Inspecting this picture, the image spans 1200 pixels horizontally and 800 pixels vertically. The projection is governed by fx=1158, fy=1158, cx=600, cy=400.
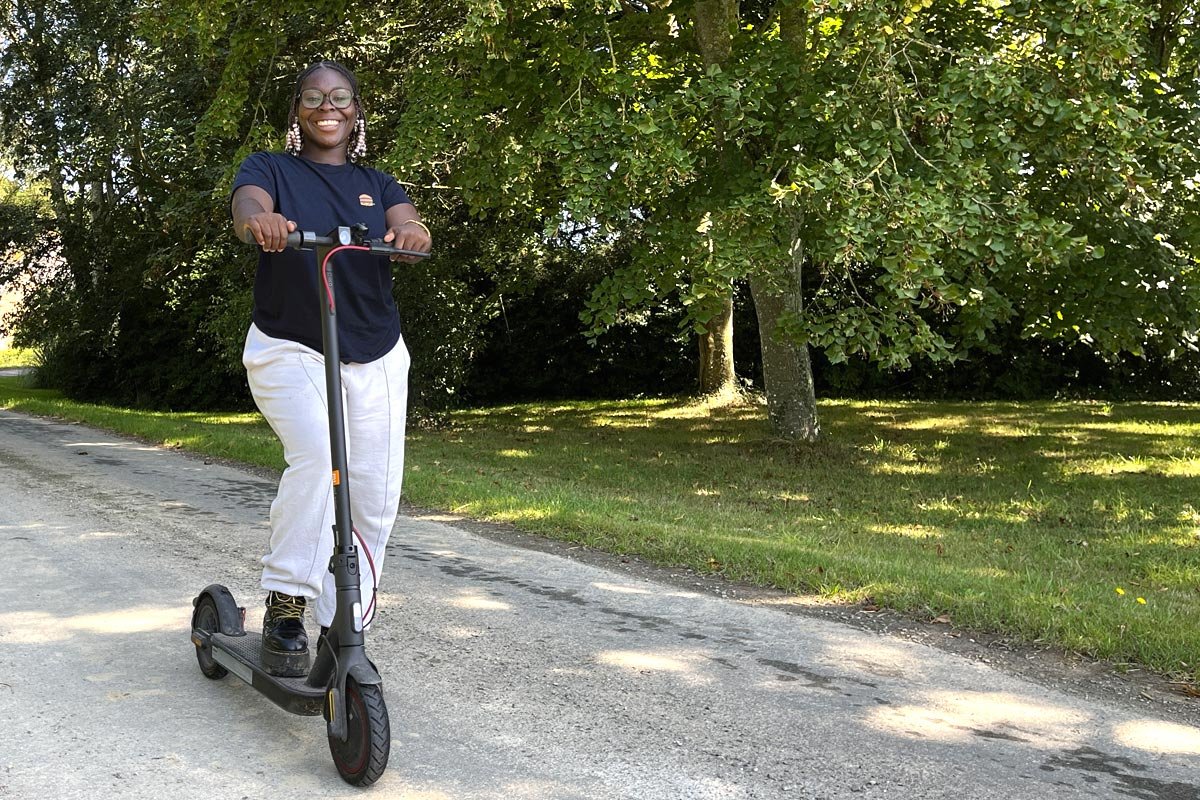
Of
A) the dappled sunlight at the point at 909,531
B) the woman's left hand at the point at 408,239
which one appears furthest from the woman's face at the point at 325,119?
the dappled sunlight at the point at 909,531

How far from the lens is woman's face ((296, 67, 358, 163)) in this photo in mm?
3736

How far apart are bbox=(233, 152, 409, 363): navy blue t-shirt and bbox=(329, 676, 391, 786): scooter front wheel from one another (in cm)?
104

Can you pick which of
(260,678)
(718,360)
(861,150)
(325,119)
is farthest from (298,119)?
(718,360)

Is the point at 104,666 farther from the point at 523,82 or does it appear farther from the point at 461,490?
the point at 523,82

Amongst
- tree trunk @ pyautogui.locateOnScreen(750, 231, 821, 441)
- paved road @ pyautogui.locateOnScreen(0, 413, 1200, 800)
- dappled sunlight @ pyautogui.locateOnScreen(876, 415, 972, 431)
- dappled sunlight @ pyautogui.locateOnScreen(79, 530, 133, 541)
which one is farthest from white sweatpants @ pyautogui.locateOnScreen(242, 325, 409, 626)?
dappled sunlight @ pyautogui.locateOnScreen(876, 415, 972, 431)

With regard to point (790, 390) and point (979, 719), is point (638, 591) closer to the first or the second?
point (979, 719)

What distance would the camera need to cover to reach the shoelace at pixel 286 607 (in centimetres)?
367

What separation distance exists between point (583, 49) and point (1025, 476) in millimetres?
6409

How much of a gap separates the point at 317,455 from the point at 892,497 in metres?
8.28

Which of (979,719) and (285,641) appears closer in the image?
(285,641)

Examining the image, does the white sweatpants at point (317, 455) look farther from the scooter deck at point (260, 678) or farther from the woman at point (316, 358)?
the scooter deck at point (260, 678)

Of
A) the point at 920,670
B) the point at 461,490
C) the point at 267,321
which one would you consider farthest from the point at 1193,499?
the point at 267,321

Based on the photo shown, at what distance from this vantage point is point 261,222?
128 inches

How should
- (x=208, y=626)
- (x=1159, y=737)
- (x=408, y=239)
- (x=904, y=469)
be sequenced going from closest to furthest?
1. (x=408, y=239)
2. (x=1159, y=737)
3. (x=208, y=626)
4. (x=904, y=469)
